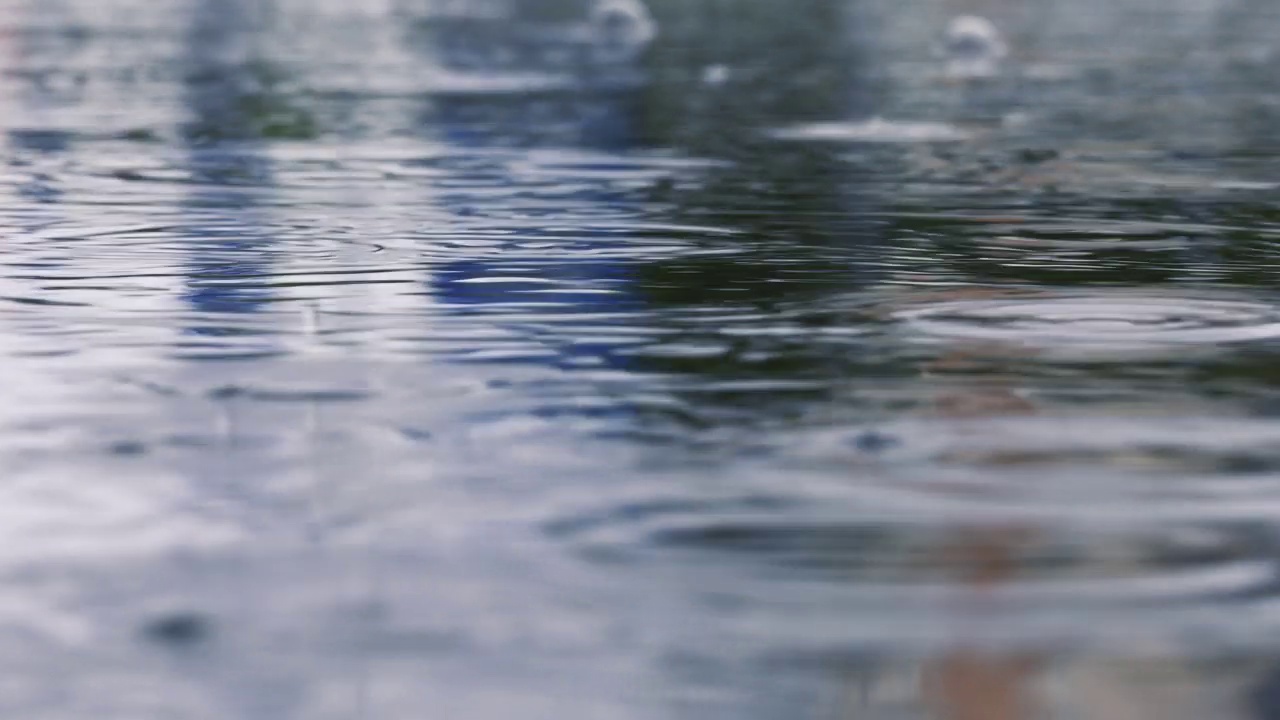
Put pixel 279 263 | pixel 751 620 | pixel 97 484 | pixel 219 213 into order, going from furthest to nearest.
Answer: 1. pixel 219 213
2. pixel 279 263
3. pixel 97 484
4. pixel 751 620

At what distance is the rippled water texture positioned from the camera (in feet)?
9.06

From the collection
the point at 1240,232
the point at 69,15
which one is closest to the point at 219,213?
the point at 1240,232

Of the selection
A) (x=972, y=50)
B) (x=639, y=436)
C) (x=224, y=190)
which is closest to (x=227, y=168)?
(x=224, y=190)

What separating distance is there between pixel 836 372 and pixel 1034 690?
83.0 inches

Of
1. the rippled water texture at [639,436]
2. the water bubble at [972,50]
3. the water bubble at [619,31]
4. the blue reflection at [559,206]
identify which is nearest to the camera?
the rippled water texture at [639,436]

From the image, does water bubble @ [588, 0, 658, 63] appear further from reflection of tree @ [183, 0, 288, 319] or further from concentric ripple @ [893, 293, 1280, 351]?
concentric ripple @ [893, 293, 1280, 351]

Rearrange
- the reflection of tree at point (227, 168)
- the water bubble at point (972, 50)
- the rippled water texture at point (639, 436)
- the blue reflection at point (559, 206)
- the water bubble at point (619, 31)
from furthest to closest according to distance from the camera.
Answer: the water bubble at point (619, 31) < the water bubble at point (972, 50) < the reflection of tree at point (227, 168) < the blue reflection at point (559, 206) < the rippled water texture at point (639, 436)

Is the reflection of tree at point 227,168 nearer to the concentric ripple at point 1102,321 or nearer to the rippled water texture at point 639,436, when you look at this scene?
the rippled water texture at point 639,436

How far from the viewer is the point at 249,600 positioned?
3.02m

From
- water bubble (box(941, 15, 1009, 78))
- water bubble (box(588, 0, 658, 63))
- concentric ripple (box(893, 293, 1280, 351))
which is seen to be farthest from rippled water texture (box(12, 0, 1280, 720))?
water bubble (box(588, 0, 658, 63))

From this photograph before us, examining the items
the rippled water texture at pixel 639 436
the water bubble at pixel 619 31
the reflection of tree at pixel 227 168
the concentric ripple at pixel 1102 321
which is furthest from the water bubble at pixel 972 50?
the concentric ripple at pixel 1102 321

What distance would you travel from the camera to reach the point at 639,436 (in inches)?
161

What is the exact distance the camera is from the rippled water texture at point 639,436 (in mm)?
2762

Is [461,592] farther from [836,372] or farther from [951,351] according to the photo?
[951,351]
